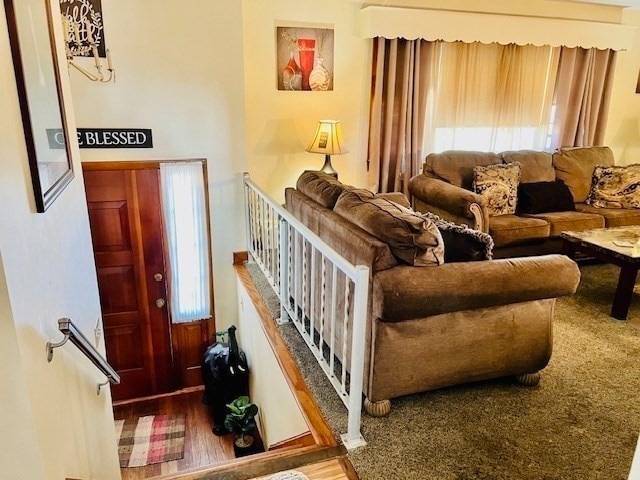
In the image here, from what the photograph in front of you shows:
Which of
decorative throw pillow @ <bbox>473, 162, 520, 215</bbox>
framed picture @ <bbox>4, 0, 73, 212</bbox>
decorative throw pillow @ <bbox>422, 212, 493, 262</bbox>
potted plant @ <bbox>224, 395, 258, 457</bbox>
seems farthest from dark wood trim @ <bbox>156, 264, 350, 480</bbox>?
decorative throw pillow @ <bbox>473, 162, 520, 215</bbox>

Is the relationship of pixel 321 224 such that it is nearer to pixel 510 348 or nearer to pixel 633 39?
pixel 510 348

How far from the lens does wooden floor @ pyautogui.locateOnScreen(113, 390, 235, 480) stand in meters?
3.62

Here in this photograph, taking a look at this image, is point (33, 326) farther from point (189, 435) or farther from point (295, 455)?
point (189, 435)

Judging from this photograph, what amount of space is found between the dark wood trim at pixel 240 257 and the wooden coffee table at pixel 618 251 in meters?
2.60

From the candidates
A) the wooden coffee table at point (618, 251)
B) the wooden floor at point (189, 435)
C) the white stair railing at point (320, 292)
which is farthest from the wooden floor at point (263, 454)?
the wooden coffee table at point (618, 251)

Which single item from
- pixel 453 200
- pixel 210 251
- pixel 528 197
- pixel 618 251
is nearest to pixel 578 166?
pixel 528 197

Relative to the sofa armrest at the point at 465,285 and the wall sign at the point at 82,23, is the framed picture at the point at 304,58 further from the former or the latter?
the sofa armrest at the point at 465,285

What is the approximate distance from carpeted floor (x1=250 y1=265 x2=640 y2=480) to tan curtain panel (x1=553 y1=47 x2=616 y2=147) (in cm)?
316

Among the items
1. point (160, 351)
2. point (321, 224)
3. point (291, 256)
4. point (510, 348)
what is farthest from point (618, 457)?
point (160, 351)

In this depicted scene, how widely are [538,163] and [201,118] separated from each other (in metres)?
3.30

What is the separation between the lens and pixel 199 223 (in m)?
3.93

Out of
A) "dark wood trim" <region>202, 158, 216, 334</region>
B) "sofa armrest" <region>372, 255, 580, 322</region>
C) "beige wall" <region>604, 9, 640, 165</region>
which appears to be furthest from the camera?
"beige wall" <region>604, 9, 640, 165</region>

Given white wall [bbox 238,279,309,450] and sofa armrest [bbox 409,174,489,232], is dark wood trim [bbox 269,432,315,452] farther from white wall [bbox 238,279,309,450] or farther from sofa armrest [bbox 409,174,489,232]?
sofa armrest [bbox 409,174,489,232]

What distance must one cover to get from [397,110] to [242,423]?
3.18 metres
